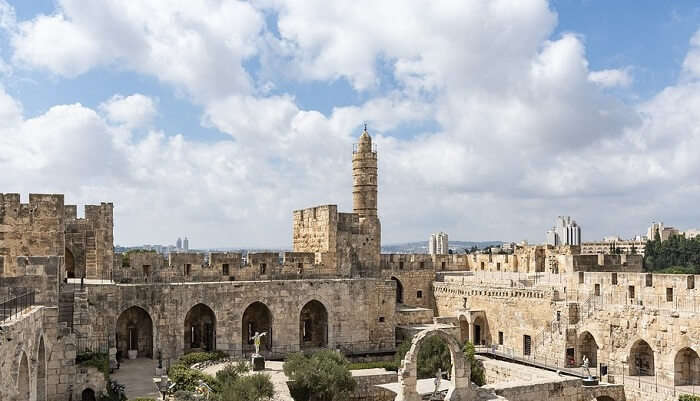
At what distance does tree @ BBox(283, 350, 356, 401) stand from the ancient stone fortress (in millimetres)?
2016

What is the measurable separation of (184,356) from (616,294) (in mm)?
16171

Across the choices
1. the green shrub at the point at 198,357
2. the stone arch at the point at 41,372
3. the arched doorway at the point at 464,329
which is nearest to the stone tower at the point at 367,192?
the arched doorway at the point at 464,329

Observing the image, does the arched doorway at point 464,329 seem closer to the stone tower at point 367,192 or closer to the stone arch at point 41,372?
the stone tower at point 367,192

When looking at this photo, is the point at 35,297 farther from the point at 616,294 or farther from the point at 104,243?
Answer: the point at 616,294

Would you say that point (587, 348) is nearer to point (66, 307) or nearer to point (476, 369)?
point (476, 369)

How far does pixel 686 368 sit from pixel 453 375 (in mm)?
9954

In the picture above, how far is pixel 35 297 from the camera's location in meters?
16.5

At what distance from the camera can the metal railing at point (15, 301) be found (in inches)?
524

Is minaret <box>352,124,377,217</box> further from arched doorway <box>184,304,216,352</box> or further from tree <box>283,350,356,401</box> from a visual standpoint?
tree <box>283,350,356,401</box>

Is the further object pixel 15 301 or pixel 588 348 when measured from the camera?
pixel 588 348

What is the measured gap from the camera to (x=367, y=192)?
117 ft

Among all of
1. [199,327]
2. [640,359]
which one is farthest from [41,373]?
[640,359]

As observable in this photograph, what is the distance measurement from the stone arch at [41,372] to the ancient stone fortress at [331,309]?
0.18 feet

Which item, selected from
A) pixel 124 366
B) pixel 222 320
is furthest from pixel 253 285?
pixel 124 366
